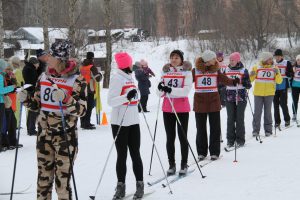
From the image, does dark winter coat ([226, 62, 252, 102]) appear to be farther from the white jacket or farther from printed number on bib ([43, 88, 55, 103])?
printed number on bib ([43, 88, 55, 103])

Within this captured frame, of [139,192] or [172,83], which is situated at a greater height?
[172,83]

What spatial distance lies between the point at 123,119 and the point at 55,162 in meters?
1.18

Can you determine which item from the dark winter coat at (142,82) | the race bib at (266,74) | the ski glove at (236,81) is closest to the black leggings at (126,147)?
the ski glove at (236,81)

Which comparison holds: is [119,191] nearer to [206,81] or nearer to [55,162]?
[55,162]

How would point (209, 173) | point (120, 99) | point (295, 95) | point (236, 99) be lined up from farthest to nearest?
point (295, 95) < point (236, 99) < point (209, 173) < point (120, 99)

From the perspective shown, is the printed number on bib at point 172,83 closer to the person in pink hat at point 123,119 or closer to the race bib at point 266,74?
the person in pink hat at point 123,119

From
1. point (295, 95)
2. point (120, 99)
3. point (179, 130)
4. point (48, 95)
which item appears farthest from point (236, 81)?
point (295, 95)

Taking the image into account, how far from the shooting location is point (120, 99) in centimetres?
530

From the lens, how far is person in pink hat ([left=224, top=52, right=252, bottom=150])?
27.8 feet

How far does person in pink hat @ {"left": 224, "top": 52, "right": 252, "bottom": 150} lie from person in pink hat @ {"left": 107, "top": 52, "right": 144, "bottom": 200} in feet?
11.4

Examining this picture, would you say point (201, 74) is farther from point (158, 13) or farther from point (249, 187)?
point (158, 13)

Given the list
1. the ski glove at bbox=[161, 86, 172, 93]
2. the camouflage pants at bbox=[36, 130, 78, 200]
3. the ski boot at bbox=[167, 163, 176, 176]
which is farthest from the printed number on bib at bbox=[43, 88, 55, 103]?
the ski boot at bbox=[167, 163, 176, 176]

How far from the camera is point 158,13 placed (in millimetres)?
63406

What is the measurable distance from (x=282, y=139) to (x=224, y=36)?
2645 cm
